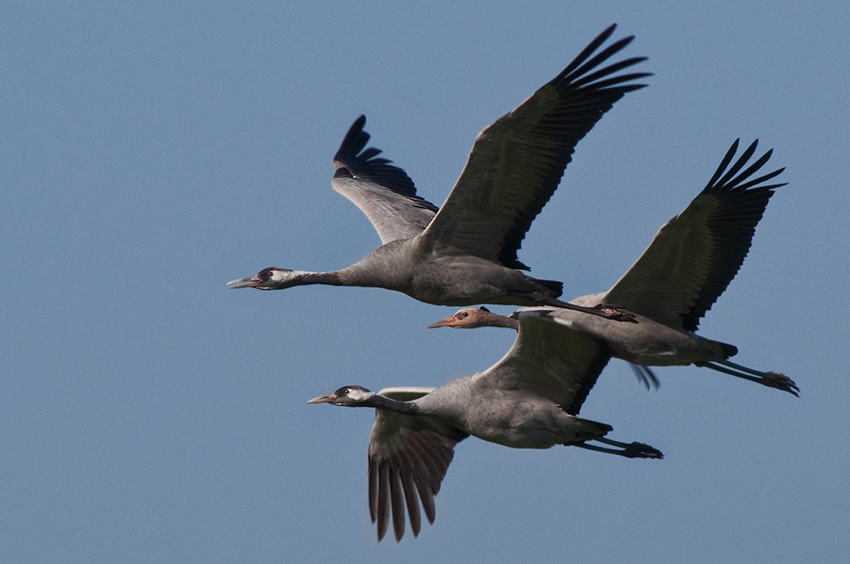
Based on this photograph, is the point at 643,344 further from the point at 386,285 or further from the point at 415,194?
the point at 415,194

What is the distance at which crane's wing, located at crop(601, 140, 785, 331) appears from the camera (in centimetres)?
1284

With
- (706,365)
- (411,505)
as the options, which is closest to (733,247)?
(706,365)

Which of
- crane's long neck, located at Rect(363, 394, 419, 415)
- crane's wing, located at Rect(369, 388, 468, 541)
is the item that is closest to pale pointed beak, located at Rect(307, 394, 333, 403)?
crane's long neck, located at Rect(363, 394, 419, 415)

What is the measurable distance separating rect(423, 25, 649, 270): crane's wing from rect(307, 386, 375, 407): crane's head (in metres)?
1.95

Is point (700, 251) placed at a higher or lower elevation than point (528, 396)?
higher

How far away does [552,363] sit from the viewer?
1243 centimetres

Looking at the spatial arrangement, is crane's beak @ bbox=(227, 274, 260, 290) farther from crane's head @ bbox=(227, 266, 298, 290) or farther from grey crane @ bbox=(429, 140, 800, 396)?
grey crane @ bbox=(429, 140, 800, 396)

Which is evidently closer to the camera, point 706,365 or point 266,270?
point 266,270

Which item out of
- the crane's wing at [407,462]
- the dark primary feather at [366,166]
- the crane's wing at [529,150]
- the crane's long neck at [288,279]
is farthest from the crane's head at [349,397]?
the dark primary feather at [366,166]

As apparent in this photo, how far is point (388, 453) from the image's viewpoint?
14219 millimetres

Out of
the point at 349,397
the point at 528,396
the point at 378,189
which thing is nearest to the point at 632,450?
the point at 528,396

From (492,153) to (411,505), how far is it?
4636mm

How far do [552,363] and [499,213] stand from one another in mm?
1581

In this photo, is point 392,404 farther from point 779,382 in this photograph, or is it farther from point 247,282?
point 779,382
